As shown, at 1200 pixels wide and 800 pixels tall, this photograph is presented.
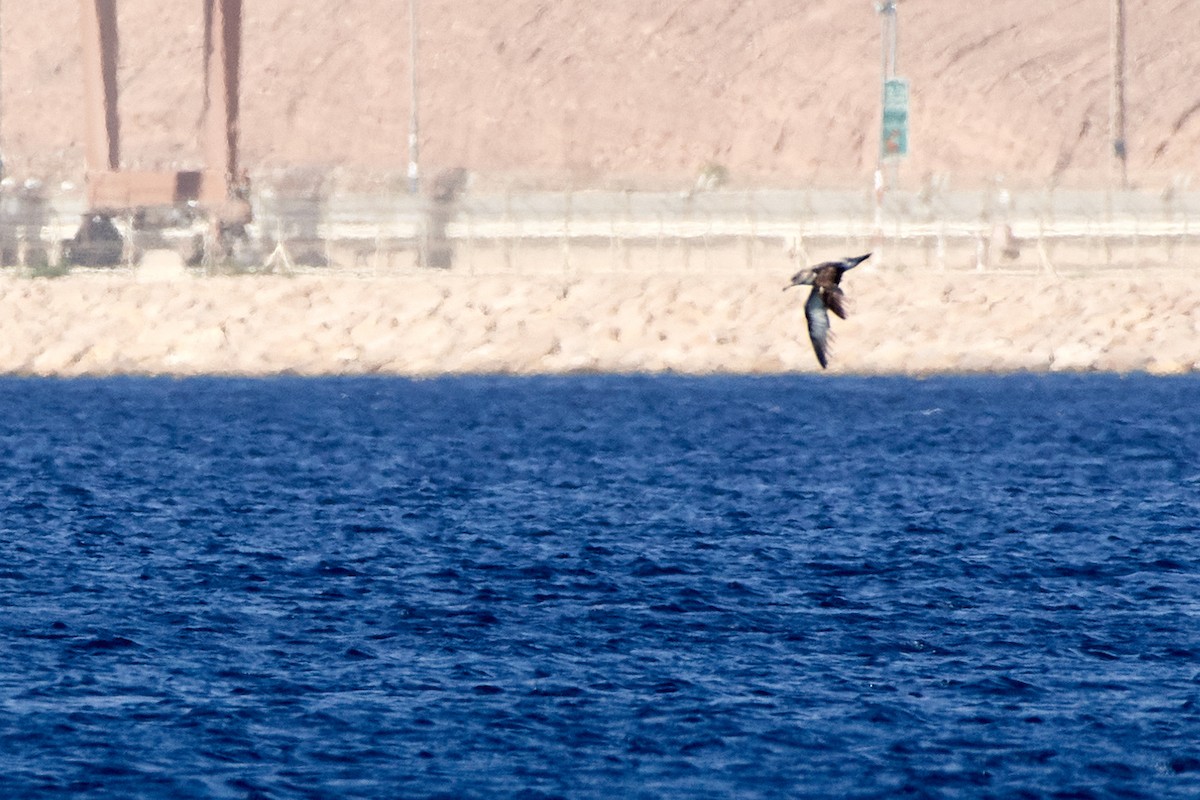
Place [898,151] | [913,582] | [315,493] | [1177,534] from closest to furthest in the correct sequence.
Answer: [913,582] < [1177,534] < [315,493] < [898,151]

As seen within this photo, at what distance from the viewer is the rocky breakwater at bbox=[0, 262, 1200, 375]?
6303 cm

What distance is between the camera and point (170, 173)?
80812 mm

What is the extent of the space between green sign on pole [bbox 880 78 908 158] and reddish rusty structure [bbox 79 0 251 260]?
23.1m

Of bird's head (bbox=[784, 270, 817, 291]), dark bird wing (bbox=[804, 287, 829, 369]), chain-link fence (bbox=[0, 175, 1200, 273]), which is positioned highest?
chain-link fence (bbox=[0, 175, 1200, 273])

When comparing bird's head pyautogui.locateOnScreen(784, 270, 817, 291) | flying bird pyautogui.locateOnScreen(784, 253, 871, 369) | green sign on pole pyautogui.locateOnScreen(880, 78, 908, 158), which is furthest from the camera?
green sign on pole pyautogui.locateOnScreen(880, 78, 908, 158)

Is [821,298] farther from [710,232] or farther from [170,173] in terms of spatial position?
[170,173]

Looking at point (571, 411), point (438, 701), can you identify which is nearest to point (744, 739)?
point (438, 701)

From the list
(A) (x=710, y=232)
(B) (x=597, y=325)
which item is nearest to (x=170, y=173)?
(A) (x=710, y=232)

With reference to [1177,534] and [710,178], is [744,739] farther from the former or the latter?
[710,178]

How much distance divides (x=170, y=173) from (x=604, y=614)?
195ft

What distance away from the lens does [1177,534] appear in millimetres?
32000

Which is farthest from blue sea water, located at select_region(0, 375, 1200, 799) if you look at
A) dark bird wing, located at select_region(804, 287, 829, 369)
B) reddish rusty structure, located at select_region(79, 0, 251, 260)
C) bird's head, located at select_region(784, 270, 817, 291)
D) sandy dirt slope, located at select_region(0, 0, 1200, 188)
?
sandy dirt slope, located at select_region(0, 0, 1200, 188)

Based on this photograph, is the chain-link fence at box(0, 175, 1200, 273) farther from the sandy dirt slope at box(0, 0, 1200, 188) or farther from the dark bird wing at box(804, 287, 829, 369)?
the dark bird wing at box(804, 287, 829, 369)

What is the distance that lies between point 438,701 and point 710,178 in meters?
93.5
